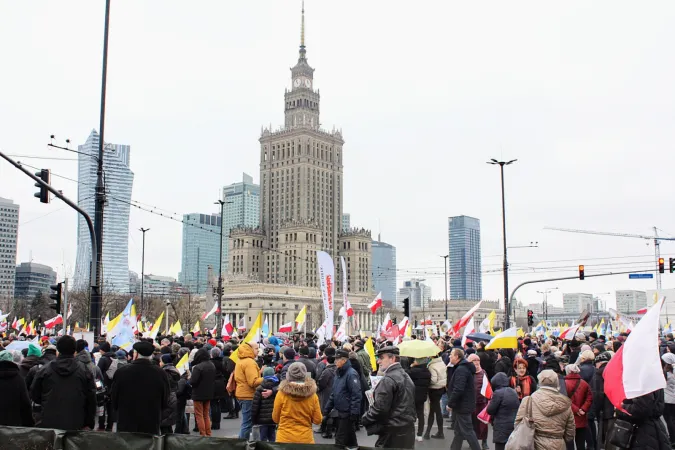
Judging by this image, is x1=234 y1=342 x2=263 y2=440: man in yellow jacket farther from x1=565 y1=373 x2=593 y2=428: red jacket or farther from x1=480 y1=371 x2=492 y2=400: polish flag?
x1=565 y1=373 x2=593 y2=428: red jacket

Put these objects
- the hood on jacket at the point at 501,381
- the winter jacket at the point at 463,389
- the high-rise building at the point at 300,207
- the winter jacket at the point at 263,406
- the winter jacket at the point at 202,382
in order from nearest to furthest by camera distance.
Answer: the winter jacket at the point at 263,406 → the hood on jacket at the point at 501,381 → the winter jacket at the point at 463,389 → the winter jacket at the point at 202,382 → the high-rise building at the point at 300,207

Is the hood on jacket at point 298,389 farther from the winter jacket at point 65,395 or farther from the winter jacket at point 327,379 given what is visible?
the winter jacket at point 327,379

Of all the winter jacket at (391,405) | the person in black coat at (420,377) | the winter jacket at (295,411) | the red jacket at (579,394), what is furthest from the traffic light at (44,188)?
the red jacket at (579,394)

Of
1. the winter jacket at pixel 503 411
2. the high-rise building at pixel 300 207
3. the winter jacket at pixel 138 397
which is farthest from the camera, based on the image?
the high-rise building at pixel 300 207

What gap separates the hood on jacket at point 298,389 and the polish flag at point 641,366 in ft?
12.1

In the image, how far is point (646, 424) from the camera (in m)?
8.06

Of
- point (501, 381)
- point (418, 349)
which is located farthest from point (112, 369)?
point (501, 381)

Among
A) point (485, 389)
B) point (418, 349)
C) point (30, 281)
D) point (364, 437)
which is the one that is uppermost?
point (30, 281)

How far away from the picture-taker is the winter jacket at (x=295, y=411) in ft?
29.5

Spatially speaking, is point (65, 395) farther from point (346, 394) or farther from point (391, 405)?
point (391, 405)

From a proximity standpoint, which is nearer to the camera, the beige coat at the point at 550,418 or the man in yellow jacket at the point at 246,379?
the beige coat at the point at 550,418

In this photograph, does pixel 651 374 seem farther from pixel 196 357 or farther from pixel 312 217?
pixel 312 217

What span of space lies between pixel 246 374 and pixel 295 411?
11.1ft

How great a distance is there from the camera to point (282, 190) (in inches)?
5605
